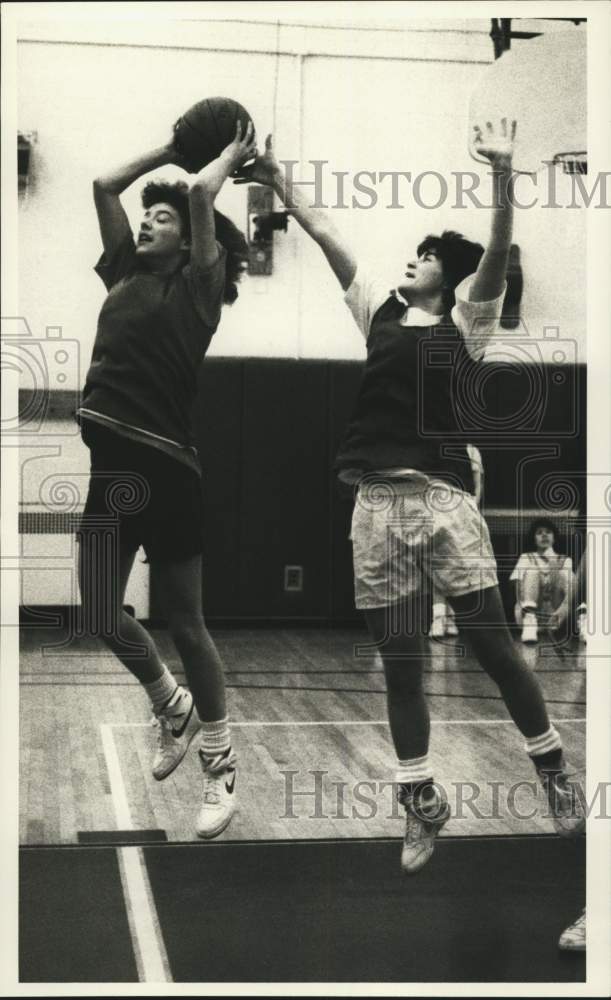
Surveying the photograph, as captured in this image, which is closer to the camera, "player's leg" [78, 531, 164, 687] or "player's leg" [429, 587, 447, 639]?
"player's leg" [78, 531, 164, 687]

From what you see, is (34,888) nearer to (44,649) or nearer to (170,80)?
(170,80)

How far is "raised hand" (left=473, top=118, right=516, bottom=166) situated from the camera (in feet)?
8.25

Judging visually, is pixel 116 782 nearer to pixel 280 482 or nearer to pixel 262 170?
pixel 262 170

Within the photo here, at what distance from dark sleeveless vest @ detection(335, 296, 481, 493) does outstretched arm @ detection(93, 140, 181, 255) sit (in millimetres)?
508

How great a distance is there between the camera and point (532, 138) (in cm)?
270

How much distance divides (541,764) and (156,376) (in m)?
1.08

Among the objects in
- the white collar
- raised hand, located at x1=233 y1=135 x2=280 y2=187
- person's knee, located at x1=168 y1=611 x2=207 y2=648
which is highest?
raised hand, located at x1=233 y1=135 x2=280 y2=187

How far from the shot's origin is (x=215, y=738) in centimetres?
259

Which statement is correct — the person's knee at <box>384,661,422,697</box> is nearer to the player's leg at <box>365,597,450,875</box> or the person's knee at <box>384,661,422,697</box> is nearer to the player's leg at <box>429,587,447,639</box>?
the player's leg at <box>365,597,450,875</box>

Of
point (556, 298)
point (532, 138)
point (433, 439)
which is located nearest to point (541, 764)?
point (433, 439)

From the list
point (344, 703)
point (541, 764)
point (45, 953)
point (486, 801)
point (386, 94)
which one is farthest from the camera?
point (344, 703)

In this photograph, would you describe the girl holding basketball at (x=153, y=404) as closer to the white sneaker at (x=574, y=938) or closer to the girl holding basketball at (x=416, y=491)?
the girl holding basketball at (x=416, y=491)

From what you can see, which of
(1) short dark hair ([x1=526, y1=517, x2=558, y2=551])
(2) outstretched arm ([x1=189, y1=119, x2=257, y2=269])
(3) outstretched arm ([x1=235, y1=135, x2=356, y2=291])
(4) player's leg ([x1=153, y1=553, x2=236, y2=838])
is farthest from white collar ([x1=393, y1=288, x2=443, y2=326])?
(1) short dark hair ([x1=526, y1=517, x2=558, y2=551])

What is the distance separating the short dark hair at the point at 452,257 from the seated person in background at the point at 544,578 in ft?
5.57
